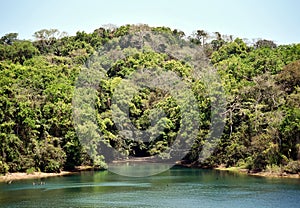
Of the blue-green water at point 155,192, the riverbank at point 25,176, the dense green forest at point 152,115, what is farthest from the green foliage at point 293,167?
the riverbank at point 25,176

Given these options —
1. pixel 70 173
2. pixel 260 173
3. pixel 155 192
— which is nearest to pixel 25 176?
pixel 70 173

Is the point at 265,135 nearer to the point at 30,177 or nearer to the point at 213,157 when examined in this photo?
the point at 213,157

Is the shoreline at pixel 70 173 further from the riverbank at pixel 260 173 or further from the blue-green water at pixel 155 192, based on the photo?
the blue-green water at pixel 155 192

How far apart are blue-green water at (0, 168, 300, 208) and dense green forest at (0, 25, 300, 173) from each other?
382cm

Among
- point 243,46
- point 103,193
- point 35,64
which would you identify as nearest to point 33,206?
point 103,193

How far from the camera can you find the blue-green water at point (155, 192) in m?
28.2

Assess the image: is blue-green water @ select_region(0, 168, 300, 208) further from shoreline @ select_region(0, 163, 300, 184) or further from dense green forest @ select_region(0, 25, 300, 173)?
dense green forest @ select_region(0, 25, 300, 173)

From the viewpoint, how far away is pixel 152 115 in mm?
62781

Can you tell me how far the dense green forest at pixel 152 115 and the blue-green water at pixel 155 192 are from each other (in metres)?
3.82

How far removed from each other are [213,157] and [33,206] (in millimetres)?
26866

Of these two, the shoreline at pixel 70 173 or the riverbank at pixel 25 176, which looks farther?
the riverbank at pixel 25 176

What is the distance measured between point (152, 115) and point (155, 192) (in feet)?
99.3

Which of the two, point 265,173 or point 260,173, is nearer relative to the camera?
point 265,173

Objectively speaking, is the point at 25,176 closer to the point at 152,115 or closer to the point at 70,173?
the point at 70,173
